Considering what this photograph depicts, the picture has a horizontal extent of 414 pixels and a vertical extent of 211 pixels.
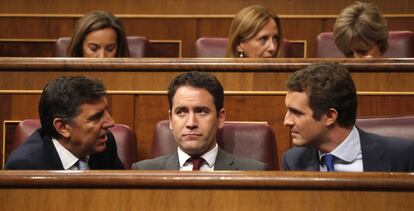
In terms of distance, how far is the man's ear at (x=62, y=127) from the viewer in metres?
1.13

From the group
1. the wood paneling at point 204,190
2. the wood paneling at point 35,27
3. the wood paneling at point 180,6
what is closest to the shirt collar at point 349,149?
the wood paneling at point 204,190

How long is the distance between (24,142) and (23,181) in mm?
331

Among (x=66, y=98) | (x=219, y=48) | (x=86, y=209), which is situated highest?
(x=219, y=48)

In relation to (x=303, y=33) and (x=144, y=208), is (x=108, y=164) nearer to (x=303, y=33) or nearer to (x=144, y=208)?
(x=144, y=208)

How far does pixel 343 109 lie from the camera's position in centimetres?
107

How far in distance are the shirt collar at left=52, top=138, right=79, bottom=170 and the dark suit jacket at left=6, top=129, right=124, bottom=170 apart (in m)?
0.01

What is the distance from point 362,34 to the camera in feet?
4.84

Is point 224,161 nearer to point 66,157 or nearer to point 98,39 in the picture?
point 66,157

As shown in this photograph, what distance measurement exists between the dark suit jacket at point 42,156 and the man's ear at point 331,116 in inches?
11.6

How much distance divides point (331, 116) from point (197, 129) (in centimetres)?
18

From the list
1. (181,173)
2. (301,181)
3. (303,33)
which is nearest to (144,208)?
(181,173)

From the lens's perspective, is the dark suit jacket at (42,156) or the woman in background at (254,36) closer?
the dark suit jacket at (42,156)

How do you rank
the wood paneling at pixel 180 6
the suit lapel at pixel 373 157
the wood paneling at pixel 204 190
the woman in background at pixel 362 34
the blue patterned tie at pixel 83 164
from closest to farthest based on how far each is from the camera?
the wood paneling at pixel 204 190, the suit lapel at pixel 373 157, the blue patterned tie at pixel 83 164, the woman in background at pixel 362 34, the wood paneling at pixel 180 6

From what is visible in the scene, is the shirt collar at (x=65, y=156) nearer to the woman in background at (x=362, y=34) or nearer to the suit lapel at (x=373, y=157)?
the suit lapel at (x=373, y=157)
